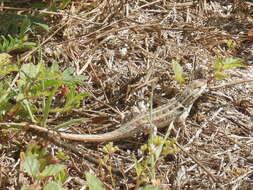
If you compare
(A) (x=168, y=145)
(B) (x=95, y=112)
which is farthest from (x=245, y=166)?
(B) (x=95, y=112)

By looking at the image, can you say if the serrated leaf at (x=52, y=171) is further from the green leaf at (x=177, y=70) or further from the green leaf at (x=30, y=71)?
the green leaf at (x=177, y=70)

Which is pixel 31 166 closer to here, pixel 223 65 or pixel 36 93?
pixel 36 93

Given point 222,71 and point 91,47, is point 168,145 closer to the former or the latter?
point 222,71

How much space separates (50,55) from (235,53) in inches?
58.7

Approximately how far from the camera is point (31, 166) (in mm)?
2701

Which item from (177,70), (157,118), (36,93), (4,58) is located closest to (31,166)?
(36,93)

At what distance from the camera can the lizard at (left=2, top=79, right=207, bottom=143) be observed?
10.6 ft

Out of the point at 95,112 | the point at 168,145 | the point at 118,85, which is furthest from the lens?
the point at 118,85

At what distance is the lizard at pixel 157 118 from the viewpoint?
3.24 meters

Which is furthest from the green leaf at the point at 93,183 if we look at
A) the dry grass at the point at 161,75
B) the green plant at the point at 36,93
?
the green plant at the point at 36,93

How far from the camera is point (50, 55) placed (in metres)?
3.83

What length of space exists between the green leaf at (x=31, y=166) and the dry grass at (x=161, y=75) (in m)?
0.30

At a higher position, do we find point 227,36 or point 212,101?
point 227,36

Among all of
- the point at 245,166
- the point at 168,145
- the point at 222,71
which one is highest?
the point at 222,71
